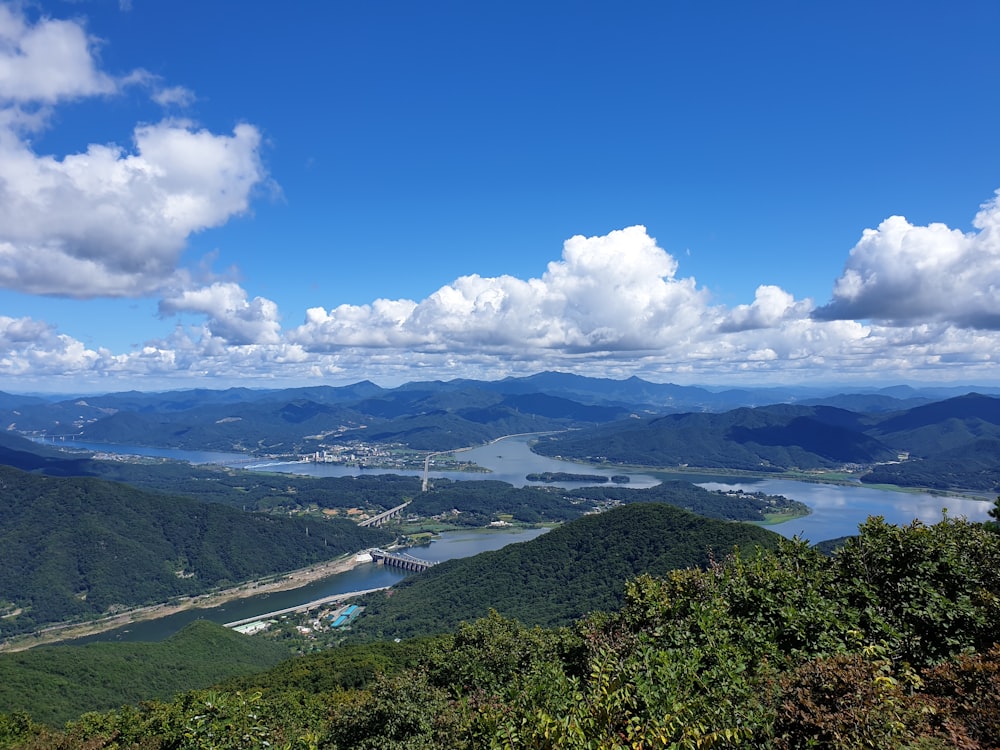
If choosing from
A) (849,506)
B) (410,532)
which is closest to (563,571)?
(410,532)

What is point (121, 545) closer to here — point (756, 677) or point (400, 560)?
point (400, 560)

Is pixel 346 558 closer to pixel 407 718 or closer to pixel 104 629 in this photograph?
pixel 104 629

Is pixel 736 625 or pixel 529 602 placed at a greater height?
pixel 736 625

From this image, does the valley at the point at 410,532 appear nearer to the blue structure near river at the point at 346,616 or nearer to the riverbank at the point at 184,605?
the riverbank at the point at 184,605

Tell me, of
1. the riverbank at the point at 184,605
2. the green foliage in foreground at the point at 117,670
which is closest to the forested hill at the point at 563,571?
the green foliage in foreground at the point at 117,670

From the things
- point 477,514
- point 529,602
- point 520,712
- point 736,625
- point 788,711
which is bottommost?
point 477,514

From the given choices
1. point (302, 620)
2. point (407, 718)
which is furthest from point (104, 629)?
point (407, 718)
